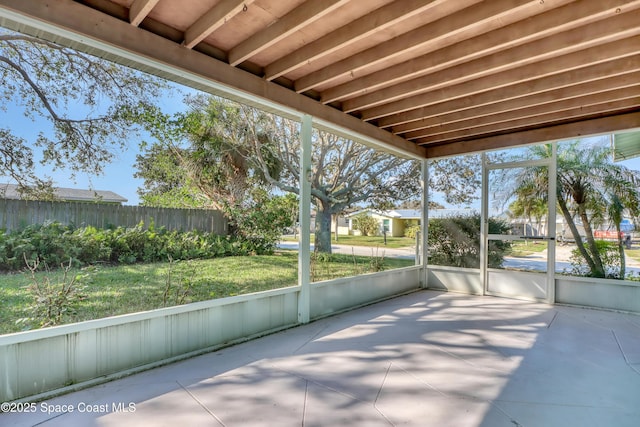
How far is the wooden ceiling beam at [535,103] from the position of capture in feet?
10.9

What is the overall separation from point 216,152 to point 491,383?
10.7ft

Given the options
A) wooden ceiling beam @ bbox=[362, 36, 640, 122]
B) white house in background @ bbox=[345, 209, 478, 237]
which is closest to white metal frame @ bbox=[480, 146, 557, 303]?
white house in background @ bbox=[345, 209, 478, 237]

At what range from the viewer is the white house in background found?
6.02 metres

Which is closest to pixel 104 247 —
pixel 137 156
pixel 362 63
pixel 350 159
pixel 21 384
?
pixel 137 156

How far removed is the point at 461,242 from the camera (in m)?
5.86

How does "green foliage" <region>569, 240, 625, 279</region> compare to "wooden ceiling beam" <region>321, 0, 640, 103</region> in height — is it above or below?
below

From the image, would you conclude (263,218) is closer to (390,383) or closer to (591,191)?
(390,383)

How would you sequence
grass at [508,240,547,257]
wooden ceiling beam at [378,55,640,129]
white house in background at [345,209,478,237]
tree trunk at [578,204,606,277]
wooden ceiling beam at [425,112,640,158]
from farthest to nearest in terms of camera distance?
white house in background at [345,209,478,237] < grass at [508,240,547,257] < tree trunk at [578,204,606,277] < wooden ceiling beam at [425,112,640,158] < wooden ceiling beam at [378,55,640,129]

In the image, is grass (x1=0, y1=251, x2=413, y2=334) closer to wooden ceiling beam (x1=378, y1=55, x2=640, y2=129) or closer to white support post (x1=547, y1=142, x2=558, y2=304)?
wooden ceiling beam (x1=378, y1=55, x2=640, y2=129)

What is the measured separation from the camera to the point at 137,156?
2785mm

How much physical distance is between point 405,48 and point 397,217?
4200mm

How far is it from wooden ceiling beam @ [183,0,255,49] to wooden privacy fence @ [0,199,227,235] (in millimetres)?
1384

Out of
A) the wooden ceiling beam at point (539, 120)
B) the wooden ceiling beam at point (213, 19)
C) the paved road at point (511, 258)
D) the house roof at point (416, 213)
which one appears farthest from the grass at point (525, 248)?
the wooden ceiling beam at point (213, 19)

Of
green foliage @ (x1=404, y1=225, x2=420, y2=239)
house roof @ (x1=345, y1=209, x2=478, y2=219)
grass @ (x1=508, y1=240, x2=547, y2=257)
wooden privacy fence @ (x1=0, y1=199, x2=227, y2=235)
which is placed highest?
house roof @ (x1=345, y1=209, x2=478, y2=219)
